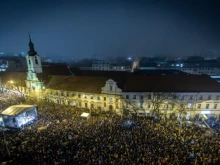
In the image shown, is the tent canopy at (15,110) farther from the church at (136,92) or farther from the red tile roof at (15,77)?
the red tile roof at (15,77)

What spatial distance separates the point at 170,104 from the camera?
1275 inches

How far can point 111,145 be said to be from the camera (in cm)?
1930

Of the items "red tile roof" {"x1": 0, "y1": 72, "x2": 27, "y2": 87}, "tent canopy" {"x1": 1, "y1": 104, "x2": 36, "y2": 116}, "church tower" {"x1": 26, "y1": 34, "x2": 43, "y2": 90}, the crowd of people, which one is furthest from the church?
"tent canopy" {"x1": 1, "y1": 104, "x2": 36, "y2": 116}

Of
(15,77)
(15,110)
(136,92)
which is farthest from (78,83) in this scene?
(15,77)

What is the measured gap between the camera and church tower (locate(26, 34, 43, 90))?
43031mm

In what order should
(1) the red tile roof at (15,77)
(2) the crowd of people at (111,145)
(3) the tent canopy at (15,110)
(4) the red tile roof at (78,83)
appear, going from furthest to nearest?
(1) the red tile roof at (15,77) → (4) the red tile roof at (78,83) → (3) the tent canopy at (15,110) → (2) the crowd of people at (111,145)

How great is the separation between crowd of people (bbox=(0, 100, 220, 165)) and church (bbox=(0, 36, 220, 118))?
321 inches

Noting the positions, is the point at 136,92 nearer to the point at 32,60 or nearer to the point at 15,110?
the point at 15,110

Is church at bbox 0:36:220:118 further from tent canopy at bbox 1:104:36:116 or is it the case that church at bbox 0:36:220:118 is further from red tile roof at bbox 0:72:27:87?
tent canopy at bbox 1:104:36:116

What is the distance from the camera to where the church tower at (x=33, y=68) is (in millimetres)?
43031

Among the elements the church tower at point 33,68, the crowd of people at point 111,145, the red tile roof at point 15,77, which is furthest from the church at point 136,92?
the red tile roof at point 15,77

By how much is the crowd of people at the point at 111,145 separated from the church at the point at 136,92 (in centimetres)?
817

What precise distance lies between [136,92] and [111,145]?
51.3 ft

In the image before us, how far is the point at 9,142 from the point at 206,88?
37011 millimetres
